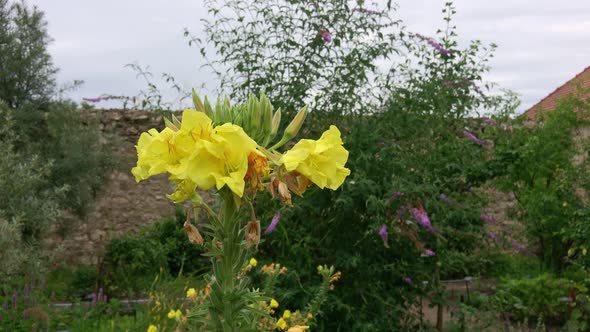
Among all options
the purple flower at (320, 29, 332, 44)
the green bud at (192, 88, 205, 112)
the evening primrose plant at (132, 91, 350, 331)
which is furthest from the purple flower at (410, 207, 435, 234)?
the green bud at (192, 88, 205, 112)

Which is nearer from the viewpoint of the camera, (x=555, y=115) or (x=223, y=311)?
(x=223, y=311)

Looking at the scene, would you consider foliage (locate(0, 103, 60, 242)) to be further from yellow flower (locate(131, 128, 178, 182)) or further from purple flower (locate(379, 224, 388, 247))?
yellow flower (locate(131, 128, 178, 182))

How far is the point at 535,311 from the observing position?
6.14 meters

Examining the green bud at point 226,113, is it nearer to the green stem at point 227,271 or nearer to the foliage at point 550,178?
the green stem at point 227,271

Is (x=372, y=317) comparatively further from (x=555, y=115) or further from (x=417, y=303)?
(x=555, y=115)

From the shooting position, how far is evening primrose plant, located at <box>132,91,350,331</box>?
45.7 inches

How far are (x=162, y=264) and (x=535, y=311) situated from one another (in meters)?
3.63

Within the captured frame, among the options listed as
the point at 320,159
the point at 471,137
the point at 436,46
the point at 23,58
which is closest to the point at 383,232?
the point at 471,137

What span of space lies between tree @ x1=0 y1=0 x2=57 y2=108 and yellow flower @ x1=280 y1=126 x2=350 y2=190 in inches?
282

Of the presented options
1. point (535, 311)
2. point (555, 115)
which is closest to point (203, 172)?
point (535, 311)

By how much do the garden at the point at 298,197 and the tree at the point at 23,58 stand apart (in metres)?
0.02

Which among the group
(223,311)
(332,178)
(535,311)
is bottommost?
(535,311)

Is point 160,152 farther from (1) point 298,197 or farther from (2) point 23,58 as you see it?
(2) point 23,58

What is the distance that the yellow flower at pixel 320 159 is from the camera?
1232 mm
